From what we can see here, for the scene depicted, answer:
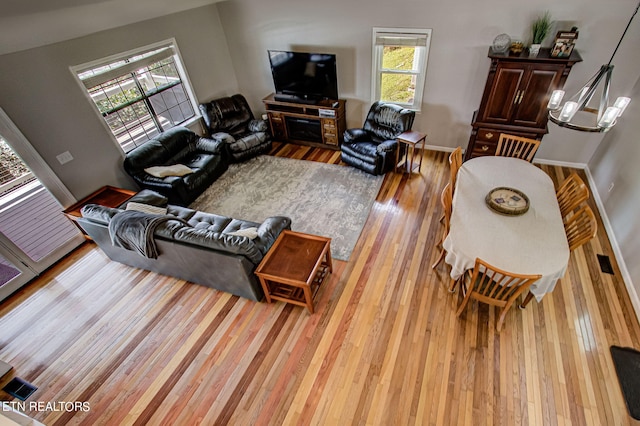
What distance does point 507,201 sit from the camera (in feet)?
9.20

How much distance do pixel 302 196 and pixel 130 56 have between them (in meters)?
3.30

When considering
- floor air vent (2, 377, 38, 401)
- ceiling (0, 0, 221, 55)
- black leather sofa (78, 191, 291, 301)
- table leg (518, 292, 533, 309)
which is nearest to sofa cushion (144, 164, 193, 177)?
black leather sofa (78, 191, 291, 301)

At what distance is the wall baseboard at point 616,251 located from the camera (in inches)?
115

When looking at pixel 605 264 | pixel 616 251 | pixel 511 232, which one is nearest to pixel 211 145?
pixel 511 232

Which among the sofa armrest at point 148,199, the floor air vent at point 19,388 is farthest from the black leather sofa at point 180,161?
the floor air vent at point 19,388

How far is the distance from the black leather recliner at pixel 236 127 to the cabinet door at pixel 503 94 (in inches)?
147

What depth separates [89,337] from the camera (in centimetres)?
305

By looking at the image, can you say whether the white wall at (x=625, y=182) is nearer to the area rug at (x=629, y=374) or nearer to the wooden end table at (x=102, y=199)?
the area rug at (x=629, y=374)

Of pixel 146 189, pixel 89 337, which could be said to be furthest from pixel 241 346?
pixel 146 189

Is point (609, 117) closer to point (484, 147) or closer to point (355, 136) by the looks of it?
point (484, 147)

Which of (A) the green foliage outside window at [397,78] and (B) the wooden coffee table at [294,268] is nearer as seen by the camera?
(B) the wooden coffee table at [294,268]

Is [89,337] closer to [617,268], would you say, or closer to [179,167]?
[179,167]

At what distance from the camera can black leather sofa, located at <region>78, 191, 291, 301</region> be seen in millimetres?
2814

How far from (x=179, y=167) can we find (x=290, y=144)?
2.28m
